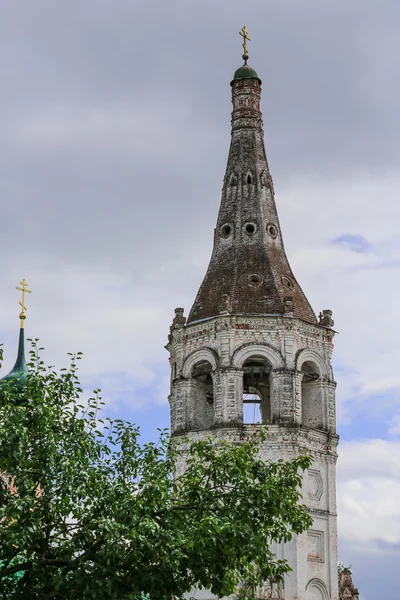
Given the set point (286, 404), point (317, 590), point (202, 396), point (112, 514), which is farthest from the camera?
point (202, 396)

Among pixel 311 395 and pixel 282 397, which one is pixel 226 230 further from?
pixel 282 397

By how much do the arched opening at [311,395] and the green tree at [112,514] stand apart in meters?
17.5

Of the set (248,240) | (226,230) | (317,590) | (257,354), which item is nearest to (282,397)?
(257,354)

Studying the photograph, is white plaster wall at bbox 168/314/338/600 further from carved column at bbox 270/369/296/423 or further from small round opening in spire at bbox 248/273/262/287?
small round opening in spire at bbox 248/273/262/287

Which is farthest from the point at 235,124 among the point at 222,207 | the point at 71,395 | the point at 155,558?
the point at 155,558

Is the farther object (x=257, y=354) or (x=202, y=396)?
(x=202, y=396)

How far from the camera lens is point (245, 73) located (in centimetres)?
4416

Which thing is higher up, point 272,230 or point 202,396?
point 272,230

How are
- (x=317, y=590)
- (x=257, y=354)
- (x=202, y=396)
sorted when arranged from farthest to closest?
(x=202, y=396) → (x=257, y=354) → (x=317, y=590)

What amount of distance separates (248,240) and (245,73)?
6151mm

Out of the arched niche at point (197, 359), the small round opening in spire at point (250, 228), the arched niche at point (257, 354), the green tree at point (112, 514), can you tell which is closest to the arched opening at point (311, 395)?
the arched niche at point (257, 354)

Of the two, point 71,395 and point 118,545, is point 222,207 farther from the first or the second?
point 118,545

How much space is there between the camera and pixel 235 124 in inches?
1752

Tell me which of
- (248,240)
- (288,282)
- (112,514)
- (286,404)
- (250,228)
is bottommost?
(112,514)
